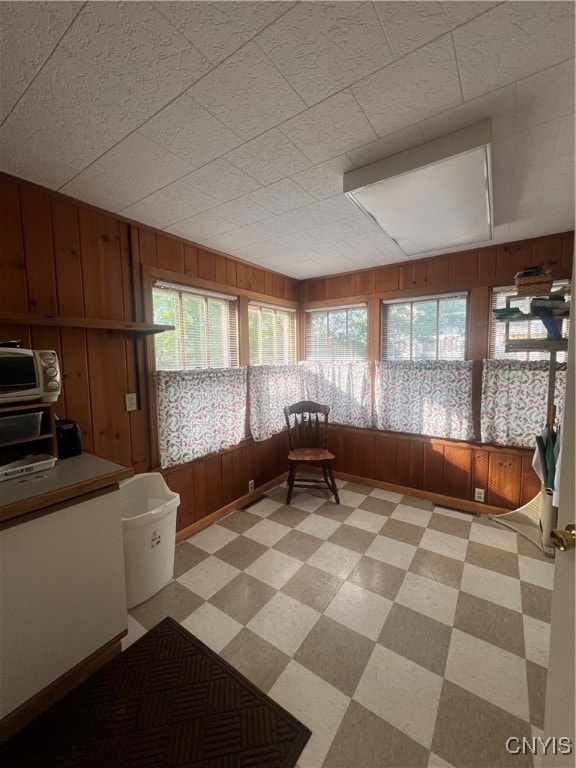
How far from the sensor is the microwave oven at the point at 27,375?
1.28 metres

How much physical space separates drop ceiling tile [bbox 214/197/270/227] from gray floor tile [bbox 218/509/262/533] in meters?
2.32

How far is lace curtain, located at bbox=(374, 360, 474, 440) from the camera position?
2.69 metres

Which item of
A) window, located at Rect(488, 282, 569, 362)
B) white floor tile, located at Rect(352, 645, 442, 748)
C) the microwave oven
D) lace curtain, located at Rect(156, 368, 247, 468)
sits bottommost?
white floor tile, located at Rect(352, 645, 442, 748)

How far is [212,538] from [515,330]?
296 centimetres

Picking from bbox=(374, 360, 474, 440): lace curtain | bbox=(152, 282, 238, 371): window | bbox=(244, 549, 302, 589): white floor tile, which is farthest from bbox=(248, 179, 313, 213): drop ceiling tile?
bbox=(244, 549, 302, 589): white floor tile

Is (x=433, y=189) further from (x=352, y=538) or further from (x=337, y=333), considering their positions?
(x=352, y=538)

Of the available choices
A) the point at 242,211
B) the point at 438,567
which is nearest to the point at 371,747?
the point at 438,567

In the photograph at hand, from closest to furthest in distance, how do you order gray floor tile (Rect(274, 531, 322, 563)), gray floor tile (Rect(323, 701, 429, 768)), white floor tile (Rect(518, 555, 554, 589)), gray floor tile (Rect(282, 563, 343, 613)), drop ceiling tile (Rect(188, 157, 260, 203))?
gray floor tile (Rect(323, 701, 429, 768)) → drop ceiling tile (Rect(188, 157, 260, 203)) → gray floor tile (Rect(282, 563, 343, 613)) → white floor tile (Rect(518, 555, 554, 589)) → gray floor tile (Rect(274, 531, 322, 563))

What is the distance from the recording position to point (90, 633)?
4.50 feet

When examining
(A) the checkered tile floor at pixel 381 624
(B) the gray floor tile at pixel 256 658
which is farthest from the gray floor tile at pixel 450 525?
(B) the gray floor tile at pixel 256 658

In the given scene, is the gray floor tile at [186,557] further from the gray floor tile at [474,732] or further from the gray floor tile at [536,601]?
the gray floor tile at [536,601]

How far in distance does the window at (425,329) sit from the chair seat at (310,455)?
116 centimetres

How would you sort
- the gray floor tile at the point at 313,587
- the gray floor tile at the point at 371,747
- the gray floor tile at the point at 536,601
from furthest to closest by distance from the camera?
the gray floor tile at the point at 313,587 → the gray floor tile at the point at 536,601 → the gray floor tile at the point at 371,747

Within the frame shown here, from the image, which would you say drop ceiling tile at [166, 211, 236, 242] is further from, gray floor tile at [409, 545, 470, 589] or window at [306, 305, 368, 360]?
gray floor tile at [409, 545, 470, 589]
